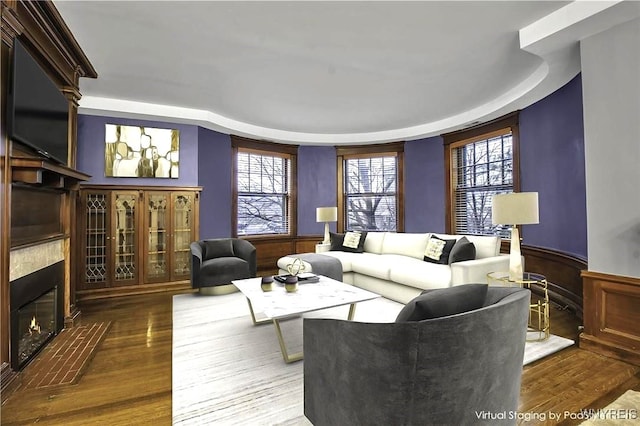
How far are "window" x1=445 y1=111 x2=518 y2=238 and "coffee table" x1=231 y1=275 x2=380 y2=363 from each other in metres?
3.29

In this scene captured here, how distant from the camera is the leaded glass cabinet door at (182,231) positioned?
191 inches

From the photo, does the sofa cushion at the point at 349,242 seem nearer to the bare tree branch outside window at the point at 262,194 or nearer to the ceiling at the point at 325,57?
the bare tree branch outside window at the point at 262,194

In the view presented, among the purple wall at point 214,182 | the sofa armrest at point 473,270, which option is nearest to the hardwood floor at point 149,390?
the sofa armrest at point 473,270

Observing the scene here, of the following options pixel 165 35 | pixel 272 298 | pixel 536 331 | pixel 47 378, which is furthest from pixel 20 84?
pixel 536 331

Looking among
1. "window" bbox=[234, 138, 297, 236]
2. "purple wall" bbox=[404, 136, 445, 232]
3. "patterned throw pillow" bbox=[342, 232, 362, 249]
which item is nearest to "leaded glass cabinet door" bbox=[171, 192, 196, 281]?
"window" bbox=[234, 138, 297, 236]

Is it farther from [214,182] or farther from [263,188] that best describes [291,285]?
[263,188]

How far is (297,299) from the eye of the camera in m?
2.59

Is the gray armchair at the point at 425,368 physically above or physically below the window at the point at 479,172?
below

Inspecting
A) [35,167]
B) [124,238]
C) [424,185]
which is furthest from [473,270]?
[124,238]

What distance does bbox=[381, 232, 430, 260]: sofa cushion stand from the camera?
4.55 m

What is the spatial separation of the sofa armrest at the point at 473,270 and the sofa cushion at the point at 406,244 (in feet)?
3.50

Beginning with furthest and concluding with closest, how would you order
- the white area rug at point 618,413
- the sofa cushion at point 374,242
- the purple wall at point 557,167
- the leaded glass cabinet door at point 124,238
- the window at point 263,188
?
1. the window at point 263,188
2. the sofa cushion at point 374,242
3. the leaded glass cabinet door at point 124,238
4. the purple wall at point 557,167
5. the white area rug at point 618,413

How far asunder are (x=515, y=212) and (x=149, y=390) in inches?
123

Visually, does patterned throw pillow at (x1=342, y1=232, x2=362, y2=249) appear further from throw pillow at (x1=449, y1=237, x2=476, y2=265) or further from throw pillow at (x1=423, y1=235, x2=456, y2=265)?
throw pillow at (x1=449, y1=237, x2=476, y2=265)
